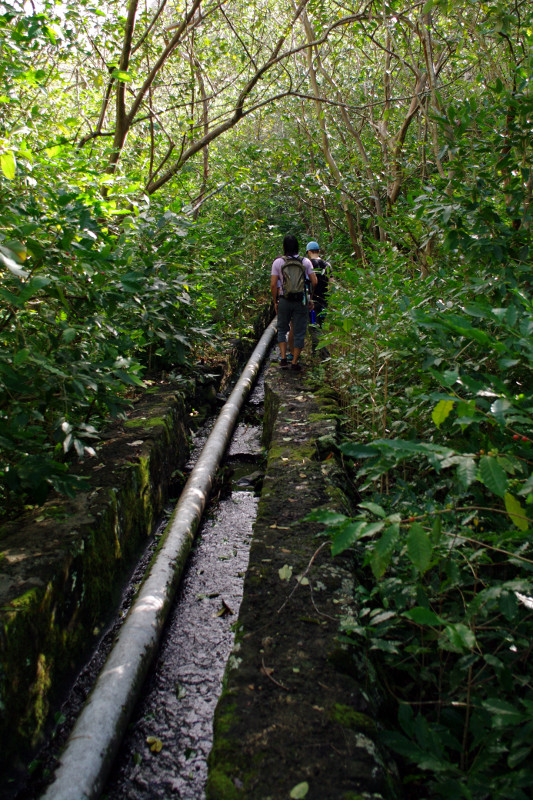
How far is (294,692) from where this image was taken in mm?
2080

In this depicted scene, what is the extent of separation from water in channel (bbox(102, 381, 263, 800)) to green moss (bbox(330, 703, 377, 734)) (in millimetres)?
785

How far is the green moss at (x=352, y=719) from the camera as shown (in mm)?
1914

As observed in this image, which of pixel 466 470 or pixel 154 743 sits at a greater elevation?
pixel 466 470

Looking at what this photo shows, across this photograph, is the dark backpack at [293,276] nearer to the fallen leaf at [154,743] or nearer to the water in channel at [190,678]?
the water in channel at [190,678]

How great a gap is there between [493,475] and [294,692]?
125 cm

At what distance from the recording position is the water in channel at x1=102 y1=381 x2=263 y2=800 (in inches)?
92.0

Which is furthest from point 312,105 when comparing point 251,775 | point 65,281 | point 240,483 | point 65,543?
point 251,775

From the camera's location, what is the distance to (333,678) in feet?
6.99

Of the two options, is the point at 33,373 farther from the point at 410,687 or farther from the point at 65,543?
the point at 410,687

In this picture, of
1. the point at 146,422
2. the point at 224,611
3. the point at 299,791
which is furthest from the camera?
the point at 146,422

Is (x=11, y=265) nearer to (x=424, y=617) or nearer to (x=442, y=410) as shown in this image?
(x=442, y=410)

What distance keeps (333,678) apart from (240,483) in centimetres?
295

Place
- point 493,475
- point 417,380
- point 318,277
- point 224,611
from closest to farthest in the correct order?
point 493,475 → point 224,611 → point 417,380 → point 318,277

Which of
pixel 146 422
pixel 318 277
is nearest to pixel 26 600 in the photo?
pixel 146 422
